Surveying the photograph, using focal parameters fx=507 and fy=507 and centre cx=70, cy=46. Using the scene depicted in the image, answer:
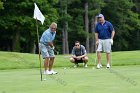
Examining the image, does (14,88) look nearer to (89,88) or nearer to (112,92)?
(89,88)

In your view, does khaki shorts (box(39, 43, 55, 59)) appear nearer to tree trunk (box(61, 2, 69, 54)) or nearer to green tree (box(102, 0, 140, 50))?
tree trunk (box(61, 2, 69, 54))

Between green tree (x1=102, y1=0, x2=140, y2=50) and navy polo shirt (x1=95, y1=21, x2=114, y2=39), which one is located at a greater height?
green tree (x1=102, y1=0, x2=140, y2=50)

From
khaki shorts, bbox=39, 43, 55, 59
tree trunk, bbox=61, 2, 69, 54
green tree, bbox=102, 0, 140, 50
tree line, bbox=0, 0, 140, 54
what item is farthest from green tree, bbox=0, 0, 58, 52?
khaki shorts, bbox=39, 43, 55, 59

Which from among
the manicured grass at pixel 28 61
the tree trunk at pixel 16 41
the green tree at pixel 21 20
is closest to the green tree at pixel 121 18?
the green tree at pixel 21 20

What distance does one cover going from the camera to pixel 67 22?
66938 millimetres

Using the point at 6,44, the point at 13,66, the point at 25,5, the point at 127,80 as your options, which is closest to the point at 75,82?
the point at 127,80

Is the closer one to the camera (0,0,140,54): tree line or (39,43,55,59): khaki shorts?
(39,43,55,59): khaki shorts

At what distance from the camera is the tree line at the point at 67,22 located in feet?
184

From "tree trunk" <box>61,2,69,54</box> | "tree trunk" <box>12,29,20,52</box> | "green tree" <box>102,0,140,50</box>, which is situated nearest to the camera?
"tree trunk" <box>12,29,20,52</box>

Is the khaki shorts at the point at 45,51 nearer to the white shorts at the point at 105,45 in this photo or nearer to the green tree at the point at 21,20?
the white shorts at the point at 105,45

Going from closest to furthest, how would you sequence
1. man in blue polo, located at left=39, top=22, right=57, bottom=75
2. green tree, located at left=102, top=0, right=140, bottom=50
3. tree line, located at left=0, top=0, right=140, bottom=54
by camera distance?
1. man in blue polo, located at left=39, top=22, right=57, bottom=75
2. tree line, located at left=0, top=0, right=140, bottom=54
3. green tree, located at left=102, top=0, right=140, bottom=50

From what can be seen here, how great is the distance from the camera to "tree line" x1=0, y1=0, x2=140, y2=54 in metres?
56.2

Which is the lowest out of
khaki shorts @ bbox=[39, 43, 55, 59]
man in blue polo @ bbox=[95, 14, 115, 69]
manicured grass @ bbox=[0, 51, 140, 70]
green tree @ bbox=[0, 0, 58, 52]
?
manicured grass @ bbox=[0, 51, 140, 70]


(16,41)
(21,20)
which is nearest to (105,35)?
(21,20)
